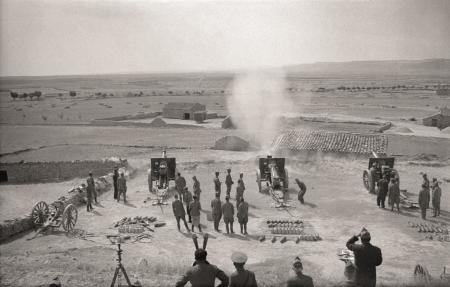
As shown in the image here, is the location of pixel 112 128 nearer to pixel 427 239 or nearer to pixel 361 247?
pixel 427 239

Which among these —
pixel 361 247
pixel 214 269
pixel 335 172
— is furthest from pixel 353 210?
pixel 214 269

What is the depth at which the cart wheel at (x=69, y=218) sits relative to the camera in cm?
1298

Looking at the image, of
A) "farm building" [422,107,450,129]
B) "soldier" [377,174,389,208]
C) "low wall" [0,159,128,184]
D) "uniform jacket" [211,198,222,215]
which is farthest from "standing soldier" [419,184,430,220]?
"farm building" [422,107,450,129]

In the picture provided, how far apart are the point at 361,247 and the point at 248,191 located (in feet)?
38.2

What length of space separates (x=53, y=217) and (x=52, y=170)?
29.5ft

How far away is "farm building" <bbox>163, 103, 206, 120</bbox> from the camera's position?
44031 millimetres

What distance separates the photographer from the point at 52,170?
21703mm

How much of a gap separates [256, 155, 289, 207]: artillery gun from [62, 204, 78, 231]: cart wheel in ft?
23.5

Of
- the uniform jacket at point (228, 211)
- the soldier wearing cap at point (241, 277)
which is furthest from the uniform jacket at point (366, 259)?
the uniform jacket at point (228, 211)

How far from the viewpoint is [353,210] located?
50.3 feet

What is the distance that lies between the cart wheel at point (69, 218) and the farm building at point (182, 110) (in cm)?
3084

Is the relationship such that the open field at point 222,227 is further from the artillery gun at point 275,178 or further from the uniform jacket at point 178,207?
the uniform jacket at point 178,207

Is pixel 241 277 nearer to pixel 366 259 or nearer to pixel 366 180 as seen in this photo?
pixel 366 259

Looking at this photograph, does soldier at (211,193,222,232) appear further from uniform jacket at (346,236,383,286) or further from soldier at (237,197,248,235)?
uniform jacket at (346,236,383,286)
